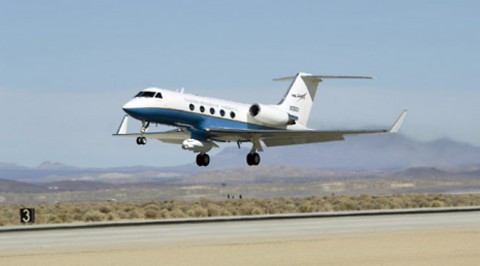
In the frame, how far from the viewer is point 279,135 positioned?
52531mm

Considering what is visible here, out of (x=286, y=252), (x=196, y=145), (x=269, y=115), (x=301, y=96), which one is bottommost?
(x=286, y=252)

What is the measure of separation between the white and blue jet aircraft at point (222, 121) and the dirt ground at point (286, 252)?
7376 mm

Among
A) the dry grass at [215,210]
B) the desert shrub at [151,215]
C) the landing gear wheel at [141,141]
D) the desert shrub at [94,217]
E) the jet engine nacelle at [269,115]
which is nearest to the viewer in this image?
the landing gear wheel at [141,141]

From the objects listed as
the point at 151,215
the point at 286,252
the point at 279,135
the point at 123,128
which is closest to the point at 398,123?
the point at 279,135

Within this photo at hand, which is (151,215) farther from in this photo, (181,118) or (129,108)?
(129,108)

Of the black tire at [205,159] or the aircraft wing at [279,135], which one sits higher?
the aircraft wing at [279,135]

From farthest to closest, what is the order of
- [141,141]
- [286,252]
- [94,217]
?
1. [94,217]
2. [141,141]
3. [286,252]

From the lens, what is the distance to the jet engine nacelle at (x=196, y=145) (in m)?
47.9

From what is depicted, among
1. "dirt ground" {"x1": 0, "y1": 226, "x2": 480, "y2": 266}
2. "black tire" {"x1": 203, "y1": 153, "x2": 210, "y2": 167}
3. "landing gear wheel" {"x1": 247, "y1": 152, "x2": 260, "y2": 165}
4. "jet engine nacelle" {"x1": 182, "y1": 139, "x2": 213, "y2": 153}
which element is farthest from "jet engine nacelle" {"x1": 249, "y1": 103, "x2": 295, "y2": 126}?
"dirt ground" {"x1": 0, "y1": 226, "x2": 480, "y2": 266}

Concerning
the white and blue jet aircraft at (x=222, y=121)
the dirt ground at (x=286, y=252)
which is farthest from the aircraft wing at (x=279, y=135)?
the dirt ground at (x=286, y=252)

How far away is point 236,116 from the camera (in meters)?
51.7

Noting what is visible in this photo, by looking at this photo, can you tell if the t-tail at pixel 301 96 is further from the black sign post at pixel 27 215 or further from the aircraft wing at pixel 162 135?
the black sign post at pixel 27 215

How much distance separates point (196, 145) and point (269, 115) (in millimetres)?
6731

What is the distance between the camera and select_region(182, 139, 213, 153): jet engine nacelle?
1886 inches
